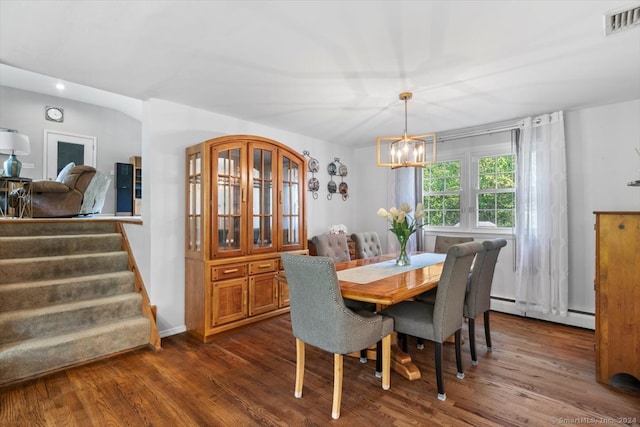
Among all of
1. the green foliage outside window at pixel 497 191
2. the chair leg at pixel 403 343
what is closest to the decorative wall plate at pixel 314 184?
the green foliage outside window at pixel 497 191

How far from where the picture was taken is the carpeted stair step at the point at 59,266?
281 centimetres

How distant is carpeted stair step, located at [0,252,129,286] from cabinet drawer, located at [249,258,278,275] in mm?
1315

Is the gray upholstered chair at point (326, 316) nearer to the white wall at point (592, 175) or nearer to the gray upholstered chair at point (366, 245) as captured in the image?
the gray upholstered chair at point (366, 245)

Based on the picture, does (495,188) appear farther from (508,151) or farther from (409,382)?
(409,382)

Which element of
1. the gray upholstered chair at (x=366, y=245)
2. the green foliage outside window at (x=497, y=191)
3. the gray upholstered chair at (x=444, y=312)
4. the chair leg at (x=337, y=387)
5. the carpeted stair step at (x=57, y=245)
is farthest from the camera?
the green foliage outside window at (x=497, y=191)

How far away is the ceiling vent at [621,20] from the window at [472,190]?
2.20 m

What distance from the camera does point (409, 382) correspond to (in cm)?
232

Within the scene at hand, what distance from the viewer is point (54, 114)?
6191 mm

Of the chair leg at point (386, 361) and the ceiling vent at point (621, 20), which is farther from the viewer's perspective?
the chair leg at point (386, 361)

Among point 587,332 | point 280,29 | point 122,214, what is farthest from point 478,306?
point 122,214

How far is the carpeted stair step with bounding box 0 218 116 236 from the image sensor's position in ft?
10.8

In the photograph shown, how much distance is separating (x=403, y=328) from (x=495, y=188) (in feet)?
8.96

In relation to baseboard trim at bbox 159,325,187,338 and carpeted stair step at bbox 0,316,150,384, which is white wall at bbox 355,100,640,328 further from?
carpeted stair step at bbox 0,316,150,384

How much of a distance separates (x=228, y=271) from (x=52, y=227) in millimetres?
2058
